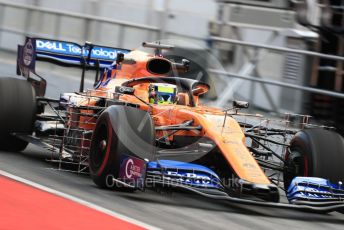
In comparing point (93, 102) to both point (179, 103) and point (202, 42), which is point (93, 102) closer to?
point (179, 103)

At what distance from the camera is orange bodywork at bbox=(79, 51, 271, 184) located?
26.0 feet

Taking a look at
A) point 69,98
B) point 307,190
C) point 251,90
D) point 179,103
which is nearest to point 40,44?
point 69,98

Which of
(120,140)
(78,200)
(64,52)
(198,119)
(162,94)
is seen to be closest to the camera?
(78,200)

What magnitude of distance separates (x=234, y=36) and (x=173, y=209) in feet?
23.0

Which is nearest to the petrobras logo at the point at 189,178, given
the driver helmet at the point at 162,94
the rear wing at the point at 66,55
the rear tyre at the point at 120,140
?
the rear tyre at the point at 120,140

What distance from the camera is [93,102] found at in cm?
939

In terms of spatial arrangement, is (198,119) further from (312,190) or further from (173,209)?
(312,190)

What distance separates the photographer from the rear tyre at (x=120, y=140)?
7.98 metres

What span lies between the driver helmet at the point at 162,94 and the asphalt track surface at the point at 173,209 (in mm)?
1058

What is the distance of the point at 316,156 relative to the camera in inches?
337

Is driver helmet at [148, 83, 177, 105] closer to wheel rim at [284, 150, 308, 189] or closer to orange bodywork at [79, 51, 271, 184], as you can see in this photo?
orange bodywork at [79, 51, 271, 184]

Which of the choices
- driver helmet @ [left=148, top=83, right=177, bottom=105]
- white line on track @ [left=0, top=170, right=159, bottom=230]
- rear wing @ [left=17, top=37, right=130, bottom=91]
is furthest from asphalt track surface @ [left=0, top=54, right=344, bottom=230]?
rear wing @ [left=17, top=37, right=130, bottom=91]

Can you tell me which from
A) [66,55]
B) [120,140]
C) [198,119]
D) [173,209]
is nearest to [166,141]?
[198,119]

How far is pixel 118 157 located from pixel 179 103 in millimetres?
1500
